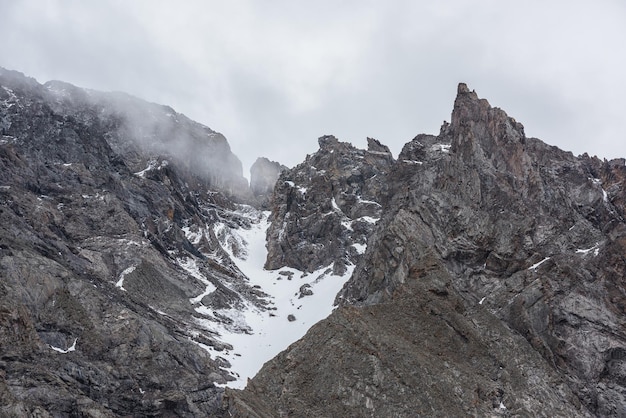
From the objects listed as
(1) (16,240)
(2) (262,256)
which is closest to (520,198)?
(1) (16,240)

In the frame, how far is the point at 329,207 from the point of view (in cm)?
12500


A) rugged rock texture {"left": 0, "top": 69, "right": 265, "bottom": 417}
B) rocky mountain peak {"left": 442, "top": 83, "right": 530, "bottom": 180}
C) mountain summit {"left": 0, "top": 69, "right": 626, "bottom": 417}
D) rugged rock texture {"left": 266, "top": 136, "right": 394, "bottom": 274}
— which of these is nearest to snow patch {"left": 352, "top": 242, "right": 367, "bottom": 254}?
rugged rock texture {"left": 266, "top": 136, "right": 394, "bottom": 274}

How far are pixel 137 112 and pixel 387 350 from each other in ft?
485

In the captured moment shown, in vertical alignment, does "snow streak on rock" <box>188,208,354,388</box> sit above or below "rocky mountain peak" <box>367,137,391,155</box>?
below

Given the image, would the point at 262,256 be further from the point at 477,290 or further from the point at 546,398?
the point at 546,398

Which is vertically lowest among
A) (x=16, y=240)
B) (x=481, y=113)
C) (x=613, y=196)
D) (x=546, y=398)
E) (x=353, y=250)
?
(x=546, y=398)

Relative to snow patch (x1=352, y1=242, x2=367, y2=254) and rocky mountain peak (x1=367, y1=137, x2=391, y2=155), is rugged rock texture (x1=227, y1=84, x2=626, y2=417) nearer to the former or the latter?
snow patch (x1=352, y1=242, x2=367, y2=254)

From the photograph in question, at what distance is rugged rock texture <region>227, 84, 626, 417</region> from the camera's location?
2959cm

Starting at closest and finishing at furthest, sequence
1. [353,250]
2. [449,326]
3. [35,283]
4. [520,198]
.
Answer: [449,326]
[35,283]
[520,198]
[353,250]

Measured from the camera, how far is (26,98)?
128125 mm

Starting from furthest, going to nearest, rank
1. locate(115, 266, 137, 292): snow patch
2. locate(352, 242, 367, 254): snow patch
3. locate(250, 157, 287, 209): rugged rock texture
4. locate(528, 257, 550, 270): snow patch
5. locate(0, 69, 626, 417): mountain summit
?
locate(250, 157, 287, 209): rugged rock texture
locate(352, 242, 367, 254): snow patch
locate(115, 266, 137, 292): snow patch
locate(528, 257, 550, 270): snow patch
locate(0, 69, 626, 417): mountain summit

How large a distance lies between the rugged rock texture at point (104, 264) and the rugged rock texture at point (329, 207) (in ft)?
46.4

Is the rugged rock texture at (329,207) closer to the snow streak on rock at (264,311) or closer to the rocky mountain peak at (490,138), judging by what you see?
the snow streak on rock at (264,311)

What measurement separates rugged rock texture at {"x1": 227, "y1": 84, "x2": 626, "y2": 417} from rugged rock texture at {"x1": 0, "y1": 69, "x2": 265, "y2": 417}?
1990 cm
